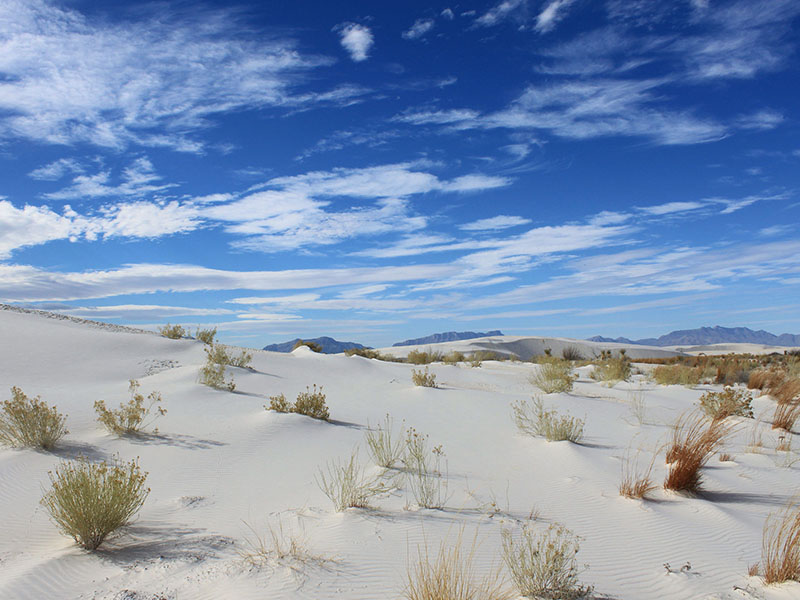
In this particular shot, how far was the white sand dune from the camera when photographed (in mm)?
3484

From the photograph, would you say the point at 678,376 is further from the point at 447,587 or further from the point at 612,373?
the point at 447,587

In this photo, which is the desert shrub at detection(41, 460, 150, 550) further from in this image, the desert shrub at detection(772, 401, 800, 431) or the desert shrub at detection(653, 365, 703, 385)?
the desert shrub at detection(653, 365, 703, 385)

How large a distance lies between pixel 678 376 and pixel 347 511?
676 inches

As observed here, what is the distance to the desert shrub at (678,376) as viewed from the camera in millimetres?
Answer: 17781

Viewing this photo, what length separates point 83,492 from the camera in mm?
3977

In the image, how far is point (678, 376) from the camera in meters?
18.3

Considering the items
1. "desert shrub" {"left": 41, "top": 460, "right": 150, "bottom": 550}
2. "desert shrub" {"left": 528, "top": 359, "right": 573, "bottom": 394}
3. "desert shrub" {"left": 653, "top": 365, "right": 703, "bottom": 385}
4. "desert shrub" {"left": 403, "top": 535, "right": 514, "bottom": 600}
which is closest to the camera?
"desert shrub" {"left": 403, "top": 535, "right": 514, "bottom": 600}

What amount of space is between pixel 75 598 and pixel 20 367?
11.6 meters

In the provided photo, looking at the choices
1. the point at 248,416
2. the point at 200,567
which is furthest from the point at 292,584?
the point at 248,416

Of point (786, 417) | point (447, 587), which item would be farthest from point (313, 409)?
point (786, 417)

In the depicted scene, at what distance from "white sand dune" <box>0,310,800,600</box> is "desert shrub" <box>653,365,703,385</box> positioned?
654cm

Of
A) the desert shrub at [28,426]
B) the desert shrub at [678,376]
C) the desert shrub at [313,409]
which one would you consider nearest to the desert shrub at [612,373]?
the desert shrub at [678,376]

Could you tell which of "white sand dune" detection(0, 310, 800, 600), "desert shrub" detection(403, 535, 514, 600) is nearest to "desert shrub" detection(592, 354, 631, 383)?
"white sand dune" detection(0, 310, 800, 600)

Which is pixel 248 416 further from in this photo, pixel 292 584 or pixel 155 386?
pixel 292 584
